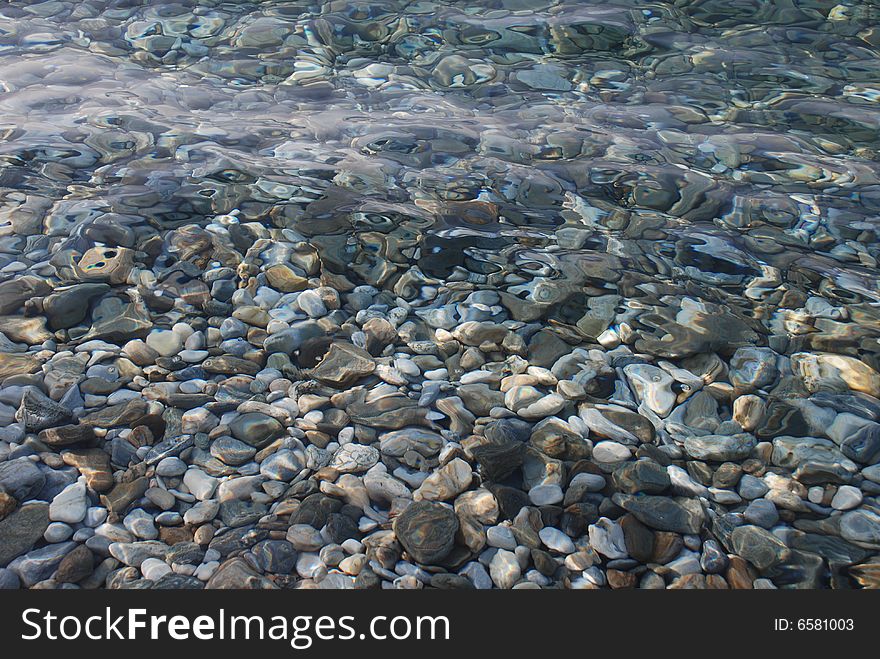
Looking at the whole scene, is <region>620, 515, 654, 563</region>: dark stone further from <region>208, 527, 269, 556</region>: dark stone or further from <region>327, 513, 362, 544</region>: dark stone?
<region>208, 527, 269, 556</region>: dark stone

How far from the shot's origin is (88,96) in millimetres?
3451

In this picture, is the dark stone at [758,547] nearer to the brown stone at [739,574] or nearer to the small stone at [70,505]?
the brown stone at [739,574]

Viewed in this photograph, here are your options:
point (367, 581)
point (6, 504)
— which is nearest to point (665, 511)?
point (367, 581)

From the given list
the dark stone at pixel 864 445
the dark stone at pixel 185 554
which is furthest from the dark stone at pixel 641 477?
the dark stone at pixel 185 554

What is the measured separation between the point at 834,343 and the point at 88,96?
3.34 metres

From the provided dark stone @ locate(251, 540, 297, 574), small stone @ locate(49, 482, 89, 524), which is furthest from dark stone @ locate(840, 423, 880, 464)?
small stone @ locate(49, 482, 89, 524)

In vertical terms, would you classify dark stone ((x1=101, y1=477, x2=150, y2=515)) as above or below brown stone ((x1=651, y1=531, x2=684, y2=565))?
above

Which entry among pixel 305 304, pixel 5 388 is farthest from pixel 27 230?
pixel 305 304

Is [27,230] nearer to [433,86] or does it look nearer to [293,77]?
[293,77]

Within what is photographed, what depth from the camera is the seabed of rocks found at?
161cm

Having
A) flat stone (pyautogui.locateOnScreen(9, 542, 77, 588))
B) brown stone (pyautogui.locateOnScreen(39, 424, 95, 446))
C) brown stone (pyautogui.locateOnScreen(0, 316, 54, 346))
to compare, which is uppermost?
brown stone (pyautogui.locateOnScreen(0, 316, 54, 346))

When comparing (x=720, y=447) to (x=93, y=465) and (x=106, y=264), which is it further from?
(x=106, y=264)

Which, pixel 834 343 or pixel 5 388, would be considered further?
pixel 834 343

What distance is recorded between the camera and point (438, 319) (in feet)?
7.34
